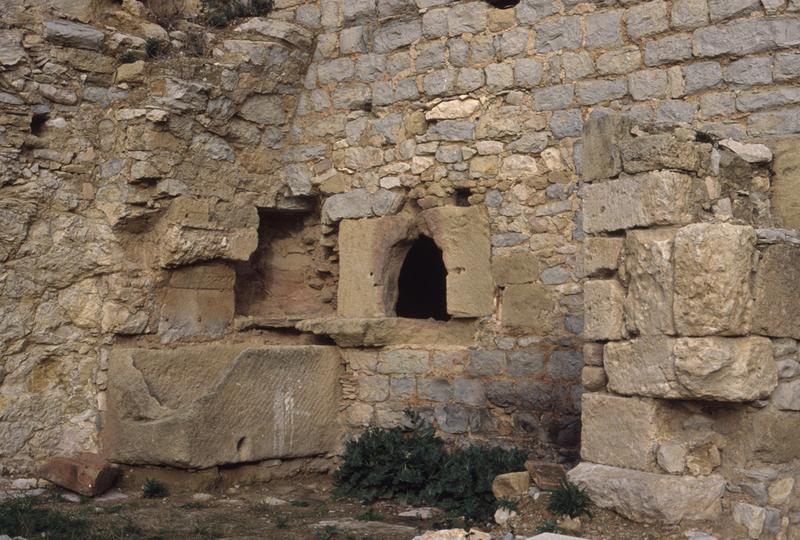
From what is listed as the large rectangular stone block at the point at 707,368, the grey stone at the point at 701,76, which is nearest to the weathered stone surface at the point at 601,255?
the large rectangular stone block at the point at 707,368

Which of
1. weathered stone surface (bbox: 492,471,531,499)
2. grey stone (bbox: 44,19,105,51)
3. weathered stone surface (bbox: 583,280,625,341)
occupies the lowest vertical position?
weathered stone surface (bbox: 492,471,531,499)

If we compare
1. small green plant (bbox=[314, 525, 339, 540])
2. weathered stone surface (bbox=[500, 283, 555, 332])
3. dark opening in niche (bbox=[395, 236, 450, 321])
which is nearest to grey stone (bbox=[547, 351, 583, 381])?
weathered stone surface (bbox=[500, 283, 555, 332])

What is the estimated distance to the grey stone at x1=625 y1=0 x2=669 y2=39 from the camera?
6922mm

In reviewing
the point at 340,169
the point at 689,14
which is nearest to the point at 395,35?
the point at 340,169

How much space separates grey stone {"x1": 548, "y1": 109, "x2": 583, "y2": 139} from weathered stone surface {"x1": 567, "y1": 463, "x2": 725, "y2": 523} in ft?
10.0

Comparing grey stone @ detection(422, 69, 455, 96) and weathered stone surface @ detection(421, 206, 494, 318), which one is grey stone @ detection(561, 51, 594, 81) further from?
weathered stone surface @ detection(421, 206, 494, 318)

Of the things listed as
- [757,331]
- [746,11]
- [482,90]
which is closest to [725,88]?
[746,11]

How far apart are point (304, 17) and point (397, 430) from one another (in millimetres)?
3643

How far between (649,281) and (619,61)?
106 inches

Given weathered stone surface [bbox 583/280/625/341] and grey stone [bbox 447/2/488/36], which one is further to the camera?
grey stone [bbox 447/2/488/36]

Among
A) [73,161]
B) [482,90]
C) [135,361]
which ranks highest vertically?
[482,90]

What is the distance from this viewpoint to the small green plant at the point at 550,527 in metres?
4.90

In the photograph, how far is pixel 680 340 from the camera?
4.73m

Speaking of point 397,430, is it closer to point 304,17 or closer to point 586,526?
point 586,526
